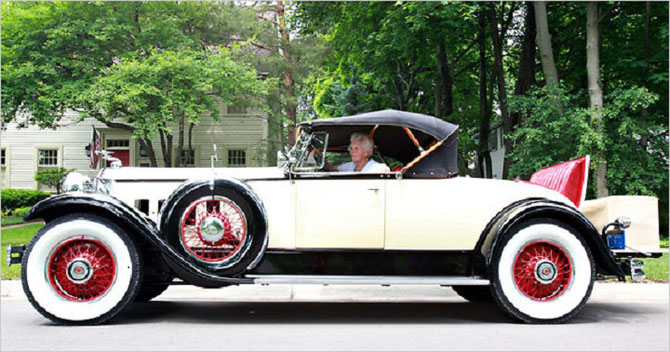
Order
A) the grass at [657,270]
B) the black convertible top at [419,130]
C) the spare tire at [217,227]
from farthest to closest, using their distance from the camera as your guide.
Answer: the grass at [657,270]
the black convertible top at [419,130]
the spare tire at [217,227]

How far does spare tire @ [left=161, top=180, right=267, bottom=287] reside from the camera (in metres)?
5.17

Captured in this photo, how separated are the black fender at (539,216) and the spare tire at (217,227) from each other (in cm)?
200

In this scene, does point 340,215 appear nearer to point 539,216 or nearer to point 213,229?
point 213,229

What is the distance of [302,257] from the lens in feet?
17.5

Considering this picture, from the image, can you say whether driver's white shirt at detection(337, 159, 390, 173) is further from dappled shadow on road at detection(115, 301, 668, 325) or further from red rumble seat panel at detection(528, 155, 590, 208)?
red rumble seat panel at detection(528, 155, 590, 208)

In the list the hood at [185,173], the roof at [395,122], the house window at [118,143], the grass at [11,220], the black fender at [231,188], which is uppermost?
the house window at [118,143]

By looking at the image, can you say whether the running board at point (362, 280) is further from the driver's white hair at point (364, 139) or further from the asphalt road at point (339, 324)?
the driver's white hair at point (364, 139)

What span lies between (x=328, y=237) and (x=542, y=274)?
195 cm

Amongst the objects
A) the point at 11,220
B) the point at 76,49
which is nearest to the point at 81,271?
the point at 76,49

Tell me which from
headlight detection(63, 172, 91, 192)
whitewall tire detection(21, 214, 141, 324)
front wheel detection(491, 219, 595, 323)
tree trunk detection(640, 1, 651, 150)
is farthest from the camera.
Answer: tree trunk detection(640, 1, 651, 150)

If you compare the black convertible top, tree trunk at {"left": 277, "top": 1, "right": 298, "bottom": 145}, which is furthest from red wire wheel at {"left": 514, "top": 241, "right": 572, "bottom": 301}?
tree trunk at {"left": 277, "top": 1, "right": 298, "bottom": 145}

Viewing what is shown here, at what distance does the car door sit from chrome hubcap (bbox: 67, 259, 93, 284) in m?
1.81

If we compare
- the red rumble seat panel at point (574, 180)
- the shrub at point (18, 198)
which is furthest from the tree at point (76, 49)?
the red rumble seat panel at point (574, 180)

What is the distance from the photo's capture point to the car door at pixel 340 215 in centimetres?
529
